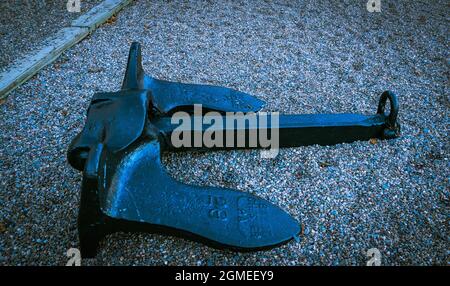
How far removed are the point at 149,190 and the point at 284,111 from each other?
151 centimetres

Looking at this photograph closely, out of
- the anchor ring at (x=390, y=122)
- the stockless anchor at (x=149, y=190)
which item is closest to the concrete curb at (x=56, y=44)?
Result: the stockless anchor at (x=149, y=190)

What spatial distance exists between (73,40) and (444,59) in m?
3.90

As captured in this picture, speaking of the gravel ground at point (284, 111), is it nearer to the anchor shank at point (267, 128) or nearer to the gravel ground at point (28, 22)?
the anchor shank at point (267, 128)

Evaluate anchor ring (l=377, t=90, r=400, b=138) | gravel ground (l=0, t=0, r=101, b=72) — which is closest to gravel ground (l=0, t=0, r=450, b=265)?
anchor ring (l=377, t=90, r=400, b=138)

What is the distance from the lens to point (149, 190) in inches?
81.2

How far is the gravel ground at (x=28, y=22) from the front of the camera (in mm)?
3866

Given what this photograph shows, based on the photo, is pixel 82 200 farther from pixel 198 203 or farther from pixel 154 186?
pixel 198 203

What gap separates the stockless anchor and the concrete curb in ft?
4.66

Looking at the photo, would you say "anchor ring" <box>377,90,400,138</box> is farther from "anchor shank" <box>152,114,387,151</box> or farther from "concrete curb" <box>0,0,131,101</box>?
"concrete curb" <box>0,0,131,101</box>

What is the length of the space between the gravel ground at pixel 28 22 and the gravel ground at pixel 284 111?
0.44 meters

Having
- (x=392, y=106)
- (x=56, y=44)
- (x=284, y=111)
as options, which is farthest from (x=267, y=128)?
(x=56, y=44)

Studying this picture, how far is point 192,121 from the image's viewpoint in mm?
2570

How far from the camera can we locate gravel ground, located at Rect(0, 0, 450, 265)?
208 cm
